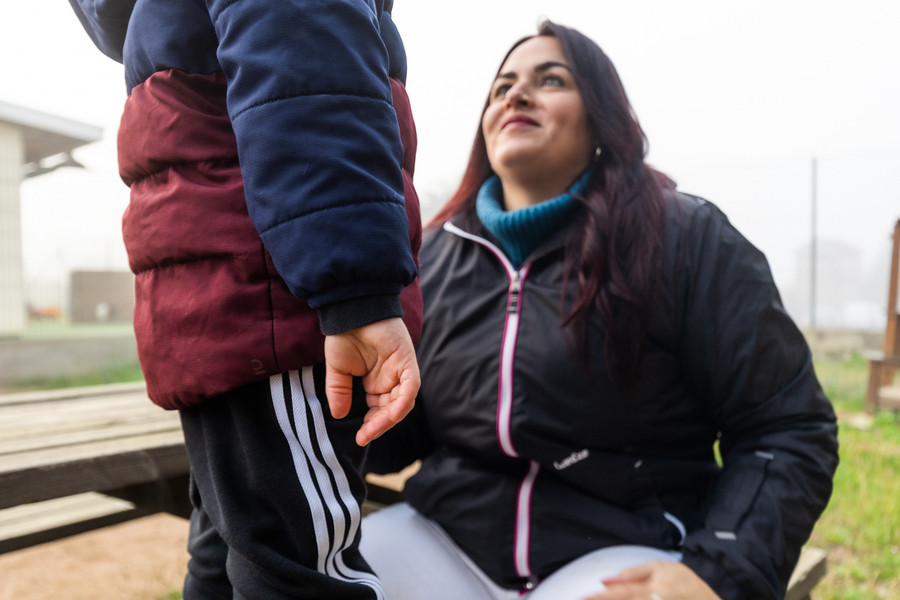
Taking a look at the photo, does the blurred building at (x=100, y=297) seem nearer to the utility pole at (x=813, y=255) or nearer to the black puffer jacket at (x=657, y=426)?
the utility pole at (x=813, y=255)

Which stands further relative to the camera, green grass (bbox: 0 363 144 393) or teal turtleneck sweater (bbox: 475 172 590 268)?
green grass (bbox: 0 363 144 393)

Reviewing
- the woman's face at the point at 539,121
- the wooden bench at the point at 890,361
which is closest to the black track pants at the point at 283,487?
the woman's face at the point at 539,121

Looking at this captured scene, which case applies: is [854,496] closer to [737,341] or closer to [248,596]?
[737,341]

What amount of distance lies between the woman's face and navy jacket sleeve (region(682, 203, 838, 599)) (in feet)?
1.05

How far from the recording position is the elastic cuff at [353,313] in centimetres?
65

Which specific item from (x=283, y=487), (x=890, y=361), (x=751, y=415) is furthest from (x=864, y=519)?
(x=283, y=487)

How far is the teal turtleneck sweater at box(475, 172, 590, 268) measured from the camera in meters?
1.29

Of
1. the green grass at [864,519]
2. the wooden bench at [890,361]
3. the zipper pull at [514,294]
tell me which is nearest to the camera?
the zipper pull at [514,294]

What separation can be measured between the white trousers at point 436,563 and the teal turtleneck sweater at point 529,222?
57cm

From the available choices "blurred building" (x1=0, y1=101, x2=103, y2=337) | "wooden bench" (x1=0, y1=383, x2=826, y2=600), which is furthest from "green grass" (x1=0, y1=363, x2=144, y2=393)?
"wooden bench" (x1=0, y1=383, x2=826, y2=600)

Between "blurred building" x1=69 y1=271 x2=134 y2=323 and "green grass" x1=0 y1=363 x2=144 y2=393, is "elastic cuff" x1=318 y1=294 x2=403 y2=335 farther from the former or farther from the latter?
"blurred building" x1=69 y1=271 x2=134 y2=323

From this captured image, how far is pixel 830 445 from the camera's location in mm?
1106

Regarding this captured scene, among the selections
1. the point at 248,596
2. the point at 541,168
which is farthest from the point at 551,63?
the point at 248,596

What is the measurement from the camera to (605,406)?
1.17 metres
